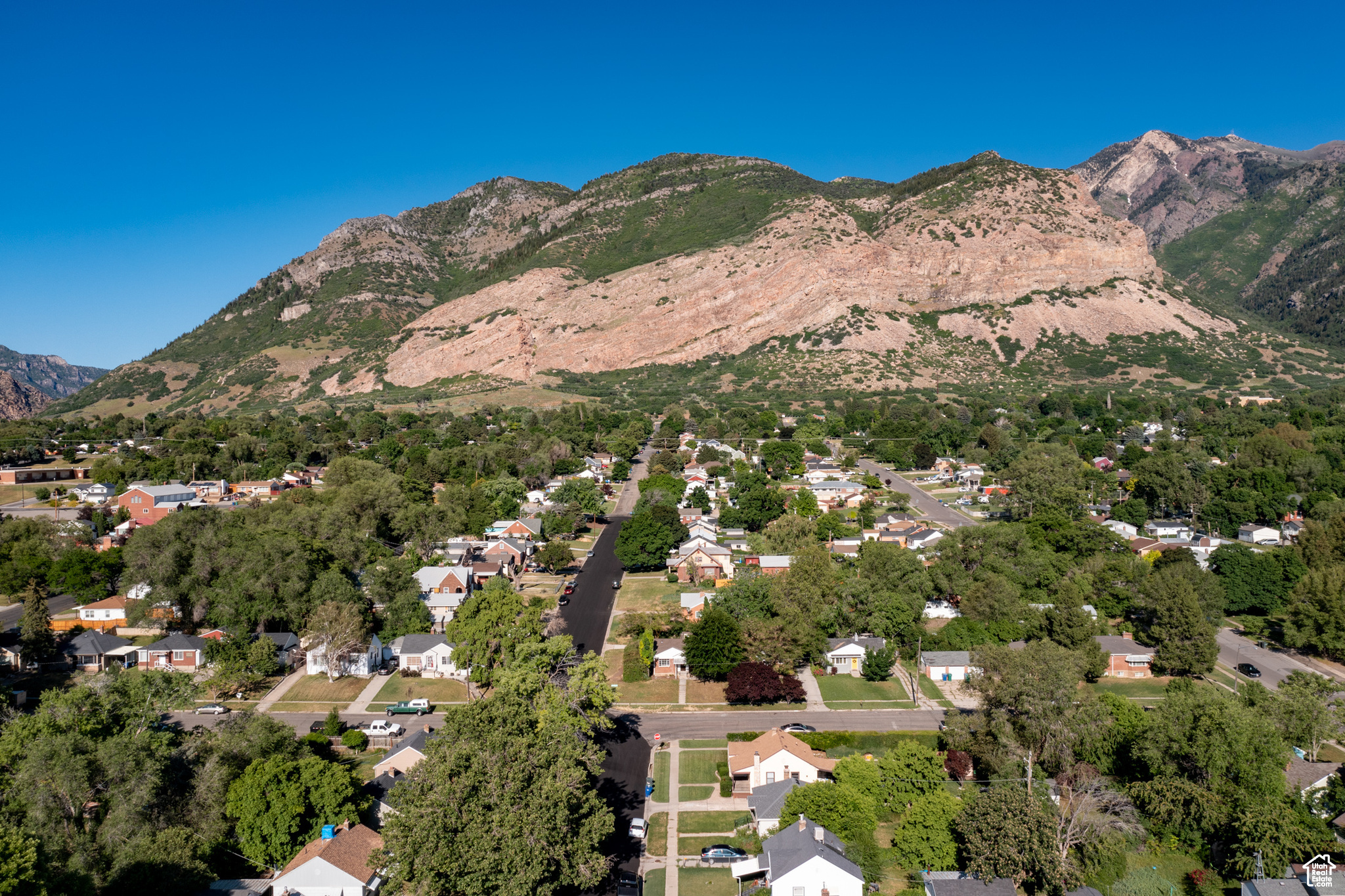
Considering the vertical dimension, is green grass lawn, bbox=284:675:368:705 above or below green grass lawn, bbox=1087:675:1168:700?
above

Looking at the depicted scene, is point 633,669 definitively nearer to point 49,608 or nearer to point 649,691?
point 649,691

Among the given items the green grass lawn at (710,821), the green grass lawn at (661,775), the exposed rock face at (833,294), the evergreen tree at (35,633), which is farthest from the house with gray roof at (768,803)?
the exposed rock face at (833,294)

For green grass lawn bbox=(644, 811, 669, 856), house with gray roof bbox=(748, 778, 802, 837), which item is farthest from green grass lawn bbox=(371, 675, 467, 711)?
house with gray roof bbox=(748, 778, 802, 837)

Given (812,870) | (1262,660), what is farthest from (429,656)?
(1262,660)

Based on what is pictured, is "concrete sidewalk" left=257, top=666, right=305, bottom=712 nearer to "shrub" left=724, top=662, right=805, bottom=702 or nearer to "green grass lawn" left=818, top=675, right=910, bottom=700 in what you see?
"shrub" left=724, top=662, right=805, bottom=702

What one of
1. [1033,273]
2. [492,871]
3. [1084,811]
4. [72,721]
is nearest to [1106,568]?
[1084,811]
